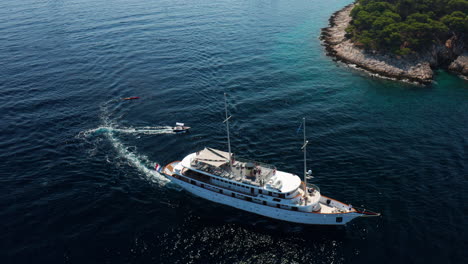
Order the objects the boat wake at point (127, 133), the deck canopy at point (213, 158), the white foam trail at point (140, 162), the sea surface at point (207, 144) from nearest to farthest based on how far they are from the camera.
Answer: the sea surface at point (207, 144), the deck canopy at point (213, 158), the white foam trail at point (140, 162), the boat wake at point (127, 133)

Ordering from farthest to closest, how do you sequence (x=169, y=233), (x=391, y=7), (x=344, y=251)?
(x=391, y=7) → (x=169, y=233) → (x=344, y=251)

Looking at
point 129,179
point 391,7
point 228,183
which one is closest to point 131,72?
point 129,179

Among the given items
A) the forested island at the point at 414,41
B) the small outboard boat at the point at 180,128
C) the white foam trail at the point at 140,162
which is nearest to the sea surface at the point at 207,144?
the white foam trail at the point at 140,162

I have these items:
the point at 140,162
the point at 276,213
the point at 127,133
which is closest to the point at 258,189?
the point at 276,213

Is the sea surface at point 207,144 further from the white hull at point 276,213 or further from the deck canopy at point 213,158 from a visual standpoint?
the deck canopy at point 213,158

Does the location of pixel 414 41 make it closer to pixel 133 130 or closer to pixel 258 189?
pixel 258 189

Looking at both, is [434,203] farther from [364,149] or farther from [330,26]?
[330,26]
